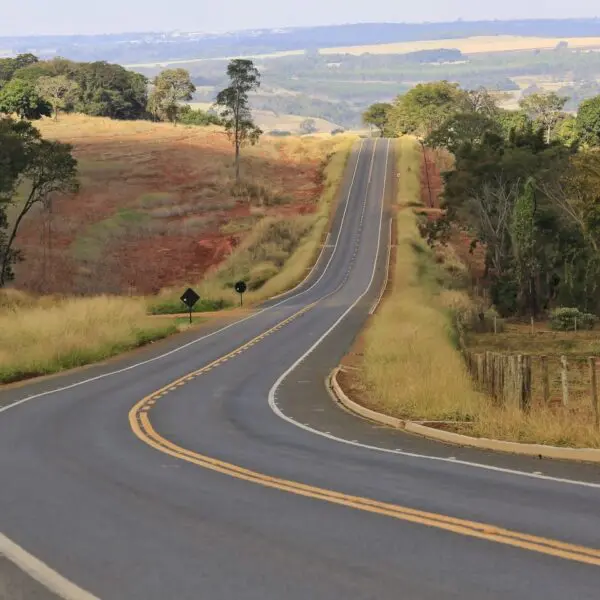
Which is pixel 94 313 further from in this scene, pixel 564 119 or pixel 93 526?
pixel 564 119

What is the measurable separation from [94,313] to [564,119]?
11380cm

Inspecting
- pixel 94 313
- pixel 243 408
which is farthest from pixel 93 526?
pixel 94 313

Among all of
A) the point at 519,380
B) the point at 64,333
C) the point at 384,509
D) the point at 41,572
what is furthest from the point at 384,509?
the point at 64,333

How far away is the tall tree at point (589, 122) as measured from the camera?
399 feet

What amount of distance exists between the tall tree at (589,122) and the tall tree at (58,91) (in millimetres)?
75763

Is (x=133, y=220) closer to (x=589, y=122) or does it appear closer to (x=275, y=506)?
(x=589, y=122)

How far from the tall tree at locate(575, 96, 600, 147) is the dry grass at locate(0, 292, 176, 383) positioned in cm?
8670

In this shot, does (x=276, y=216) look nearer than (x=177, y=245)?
No

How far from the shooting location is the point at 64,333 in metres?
37.0

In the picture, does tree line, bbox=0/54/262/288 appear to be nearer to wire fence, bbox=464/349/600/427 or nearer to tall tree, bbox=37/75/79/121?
Result: tall tree, bbox=37/75/79/121

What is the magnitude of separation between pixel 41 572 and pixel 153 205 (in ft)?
298

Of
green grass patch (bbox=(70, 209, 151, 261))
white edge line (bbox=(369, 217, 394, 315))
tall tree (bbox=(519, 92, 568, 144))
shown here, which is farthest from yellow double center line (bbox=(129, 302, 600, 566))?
tall tree (bbox=(519, 92, 568, 144))

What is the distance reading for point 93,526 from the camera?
1092cm

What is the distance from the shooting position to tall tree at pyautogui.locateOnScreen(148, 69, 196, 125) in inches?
6786
